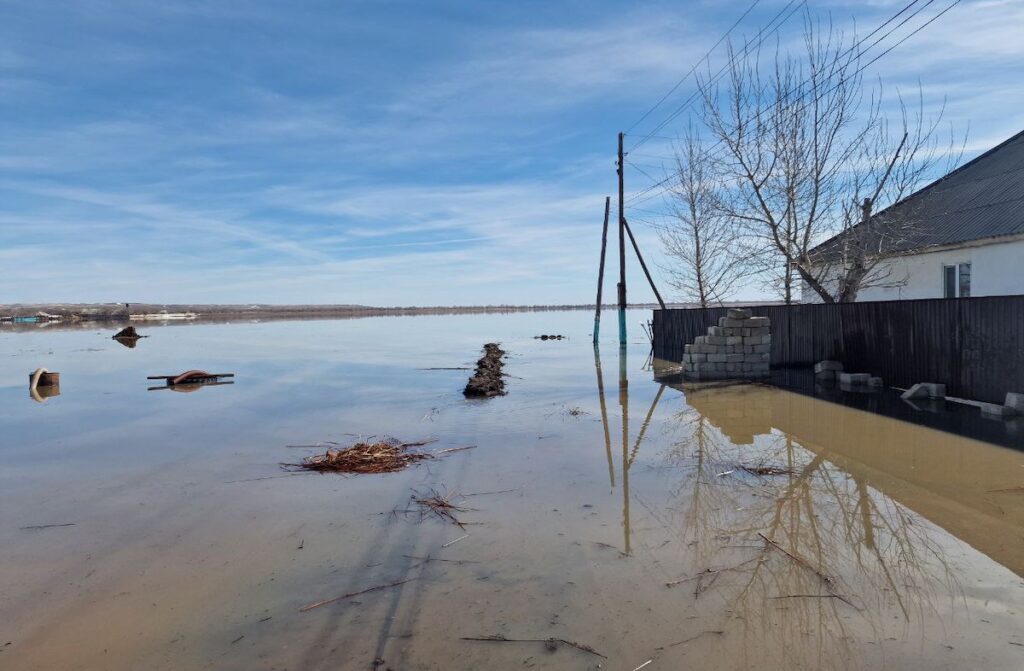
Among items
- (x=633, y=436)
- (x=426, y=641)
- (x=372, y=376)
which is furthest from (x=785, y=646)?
(x=372, y=376)

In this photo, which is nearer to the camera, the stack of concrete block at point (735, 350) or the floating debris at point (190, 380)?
the stack of concrete block at point (735, 350)

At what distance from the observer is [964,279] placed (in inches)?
656

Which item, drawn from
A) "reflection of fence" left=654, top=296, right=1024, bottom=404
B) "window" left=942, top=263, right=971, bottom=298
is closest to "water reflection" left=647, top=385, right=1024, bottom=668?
"reflection of fence" left=654, top=296, right=1024, bottom=404

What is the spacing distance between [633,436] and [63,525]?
6.68 meters

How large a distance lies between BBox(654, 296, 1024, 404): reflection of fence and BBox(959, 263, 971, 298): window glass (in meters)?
4.87

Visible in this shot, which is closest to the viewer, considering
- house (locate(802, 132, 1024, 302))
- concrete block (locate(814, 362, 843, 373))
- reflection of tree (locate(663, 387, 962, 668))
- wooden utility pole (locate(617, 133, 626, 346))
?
reflection of tree (locate(663, 387, 962, 668))

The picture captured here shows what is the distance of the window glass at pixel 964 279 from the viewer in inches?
647

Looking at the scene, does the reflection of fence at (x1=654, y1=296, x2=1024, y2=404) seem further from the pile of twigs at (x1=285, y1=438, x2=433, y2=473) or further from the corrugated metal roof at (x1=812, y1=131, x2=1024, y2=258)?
the pile of twigs at (x1=285, y1=438, x2=433, y2=473)

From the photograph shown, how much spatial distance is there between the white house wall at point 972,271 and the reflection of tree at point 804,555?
11.6 m

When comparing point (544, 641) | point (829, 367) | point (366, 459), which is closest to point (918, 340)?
point (829, 367)

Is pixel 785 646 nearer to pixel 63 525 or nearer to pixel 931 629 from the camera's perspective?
pixel 931 629

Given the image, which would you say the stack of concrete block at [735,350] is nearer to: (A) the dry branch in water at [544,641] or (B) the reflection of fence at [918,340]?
(B) the reflection of fence at [918,340]

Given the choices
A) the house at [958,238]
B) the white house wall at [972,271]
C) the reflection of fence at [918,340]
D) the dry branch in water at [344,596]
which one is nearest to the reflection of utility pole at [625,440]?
the dry branch in water at [344,596]

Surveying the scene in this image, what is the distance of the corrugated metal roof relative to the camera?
16.0 meters
